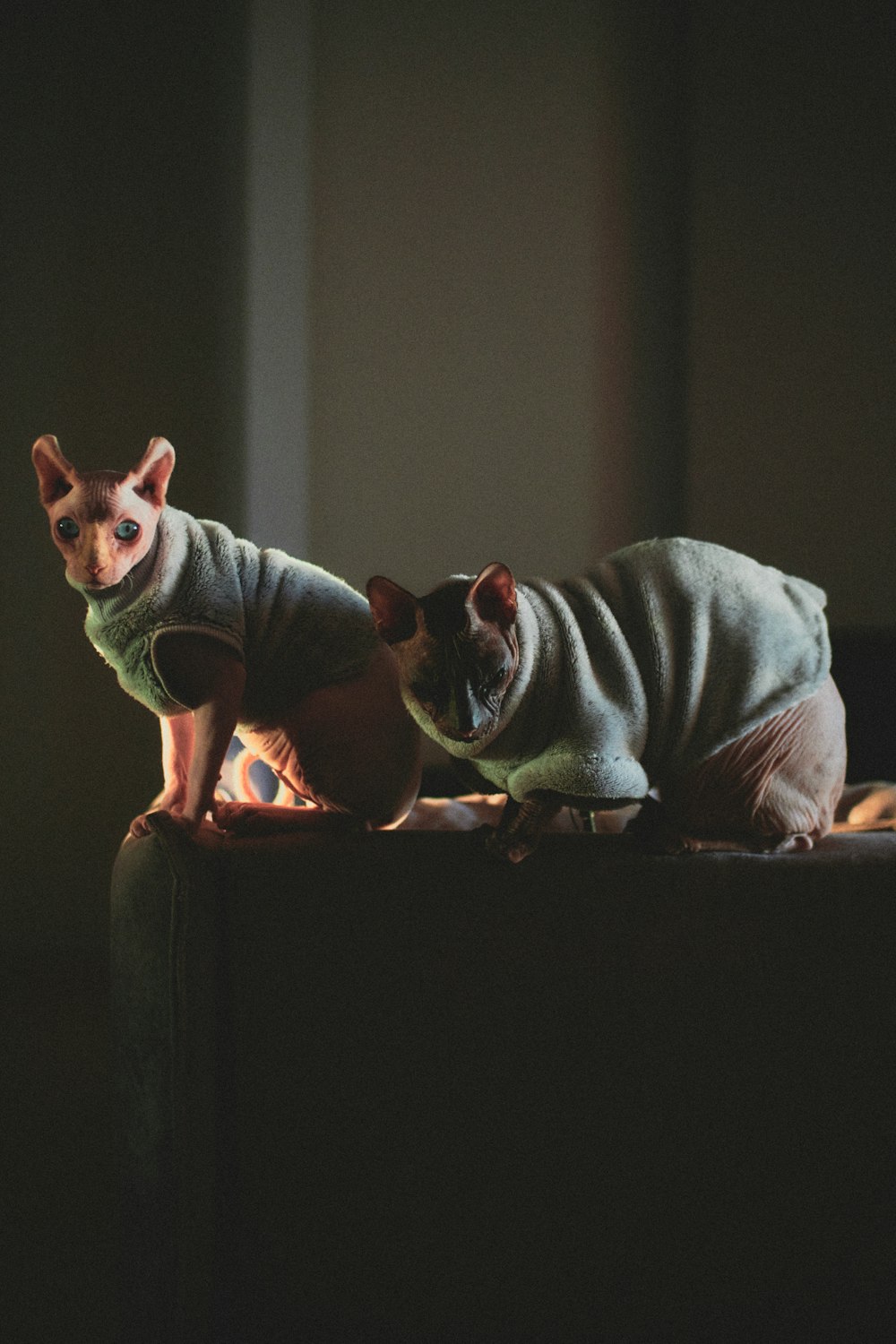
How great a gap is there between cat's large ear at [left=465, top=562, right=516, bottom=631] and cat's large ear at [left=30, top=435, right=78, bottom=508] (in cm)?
39

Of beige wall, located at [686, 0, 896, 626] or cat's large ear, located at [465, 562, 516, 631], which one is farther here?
beige wall, located at [686, 0, 896, 626]

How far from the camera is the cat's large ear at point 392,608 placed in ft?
2.98

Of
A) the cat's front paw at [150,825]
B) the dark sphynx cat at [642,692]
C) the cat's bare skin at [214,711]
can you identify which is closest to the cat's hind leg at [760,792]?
the dark sphynx cat at [642,692]

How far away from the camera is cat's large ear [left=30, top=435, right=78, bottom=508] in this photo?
0.98m

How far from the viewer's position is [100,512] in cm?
96

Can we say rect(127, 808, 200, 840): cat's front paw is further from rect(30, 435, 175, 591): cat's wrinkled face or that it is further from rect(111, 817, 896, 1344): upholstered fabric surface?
rect(30, 435, 175, 591): cat's wrinkled face

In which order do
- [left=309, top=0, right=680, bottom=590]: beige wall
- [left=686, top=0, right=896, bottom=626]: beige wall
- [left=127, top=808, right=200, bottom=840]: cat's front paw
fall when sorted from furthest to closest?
[left=309, top=0, right=680, bottom=590]: beige wall
[left=686, top=0, right=896, bottom=626]: beige wall
[left=127, top=808, right=200, bottom=840]: cat's front paw

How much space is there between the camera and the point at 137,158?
2.43m

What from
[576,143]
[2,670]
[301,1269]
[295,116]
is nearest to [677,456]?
[576,143]

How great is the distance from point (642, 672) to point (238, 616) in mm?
388

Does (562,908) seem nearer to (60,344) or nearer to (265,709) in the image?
(265,709)

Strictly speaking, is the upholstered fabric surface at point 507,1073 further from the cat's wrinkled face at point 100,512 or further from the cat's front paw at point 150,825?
the cat's wrinkled face at point 100,512

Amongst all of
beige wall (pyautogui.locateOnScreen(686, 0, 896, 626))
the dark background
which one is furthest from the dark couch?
beige wall (pyautogui.locateOnScreen(686, 0, 896, 626))

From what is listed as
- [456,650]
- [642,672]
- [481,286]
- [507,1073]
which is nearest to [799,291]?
[481,286]
